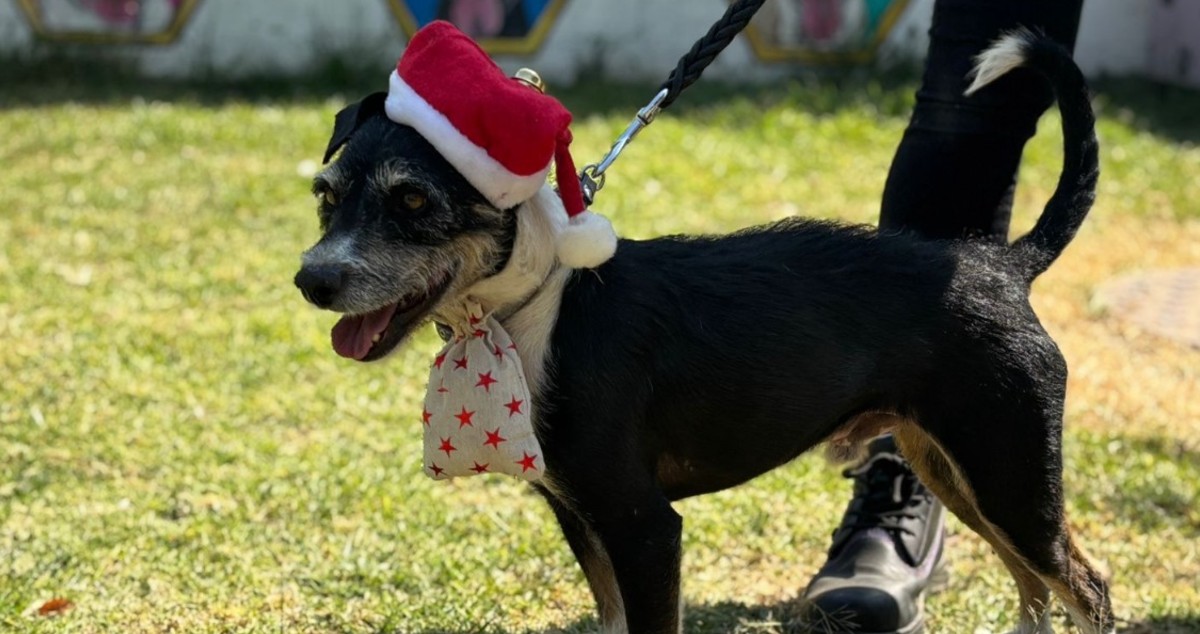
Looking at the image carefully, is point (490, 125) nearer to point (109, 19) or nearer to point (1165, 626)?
point (1165, 626)

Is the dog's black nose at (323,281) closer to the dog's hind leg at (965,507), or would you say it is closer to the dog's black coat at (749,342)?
the dog's black coat at (749,342)

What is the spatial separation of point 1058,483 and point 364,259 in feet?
5.12

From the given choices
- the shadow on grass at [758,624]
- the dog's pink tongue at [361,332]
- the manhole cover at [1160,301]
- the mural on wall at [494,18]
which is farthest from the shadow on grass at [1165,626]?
the mural on wall at [494,18]

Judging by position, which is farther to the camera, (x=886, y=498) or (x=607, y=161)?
(x=886, y=498)

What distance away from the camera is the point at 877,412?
298 cm

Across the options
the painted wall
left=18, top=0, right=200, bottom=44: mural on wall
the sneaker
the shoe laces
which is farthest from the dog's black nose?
left=18, top=0, right=200, bottom=44: mural on wall

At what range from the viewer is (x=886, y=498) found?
3764mm

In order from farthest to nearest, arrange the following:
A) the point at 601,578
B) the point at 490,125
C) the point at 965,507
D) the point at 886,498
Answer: the point at 886,498
the point at 965,507
the point at 601,578
the point at 490,125

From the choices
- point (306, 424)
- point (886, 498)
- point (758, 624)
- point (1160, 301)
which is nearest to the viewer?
point (758, 624)

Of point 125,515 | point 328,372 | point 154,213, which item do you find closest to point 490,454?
point 125,515

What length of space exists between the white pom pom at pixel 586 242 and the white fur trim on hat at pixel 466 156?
102mm

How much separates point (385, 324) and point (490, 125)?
44 cm

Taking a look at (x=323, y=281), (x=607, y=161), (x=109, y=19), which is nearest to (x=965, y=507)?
(x=607, y=161)

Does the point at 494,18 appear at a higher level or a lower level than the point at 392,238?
lower
